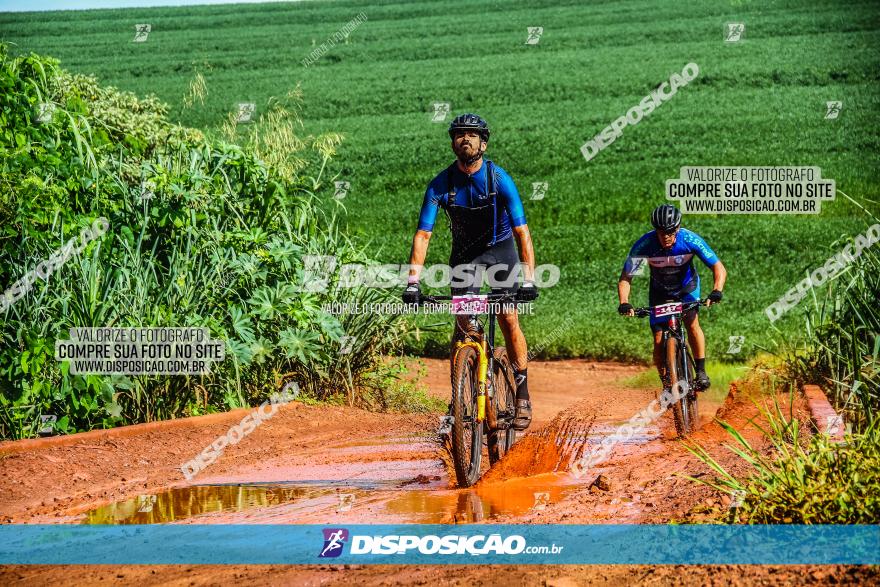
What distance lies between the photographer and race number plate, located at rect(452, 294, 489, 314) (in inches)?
285

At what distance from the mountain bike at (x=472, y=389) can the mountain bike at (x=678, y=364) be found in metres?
1.92

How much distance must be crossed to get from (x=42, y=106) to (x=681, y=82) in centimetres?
2761

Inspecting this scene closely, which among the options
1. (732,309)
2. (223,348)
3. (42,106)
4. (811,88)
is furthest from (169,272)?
(811,88)

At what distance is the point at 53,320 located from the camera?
8719 millimetres

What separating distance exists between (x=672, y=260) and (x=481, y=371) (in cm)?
283

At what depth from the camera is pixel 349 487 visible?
751 centimetres

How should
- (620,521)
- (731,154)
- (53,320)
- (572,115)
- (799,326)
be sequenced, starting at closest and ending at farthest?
(620,521) → (53,320) → (799,326) → (731,154) → (572,115)

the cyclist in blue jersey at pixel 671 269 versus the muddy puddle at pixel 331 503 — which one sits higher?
the cyclist in blue jersey at pixel 671 269

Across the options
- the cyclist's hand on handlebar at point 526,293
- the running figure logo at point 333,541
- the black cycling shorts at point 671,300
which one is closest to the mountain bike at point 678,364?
the black cycling shorts at point 671,300

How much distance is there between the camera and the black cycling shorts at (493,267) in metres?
7.57

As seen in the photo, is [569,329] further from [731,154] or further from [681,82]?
[681,82]

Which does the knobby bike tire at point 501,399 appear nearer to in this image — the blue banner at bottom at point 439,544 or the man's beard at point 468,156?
the man's beard at point 468,156

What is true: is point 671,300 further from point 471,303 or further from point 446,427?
point 446,427

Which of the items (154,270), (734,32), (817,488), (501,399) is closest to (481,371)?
(501,399)
